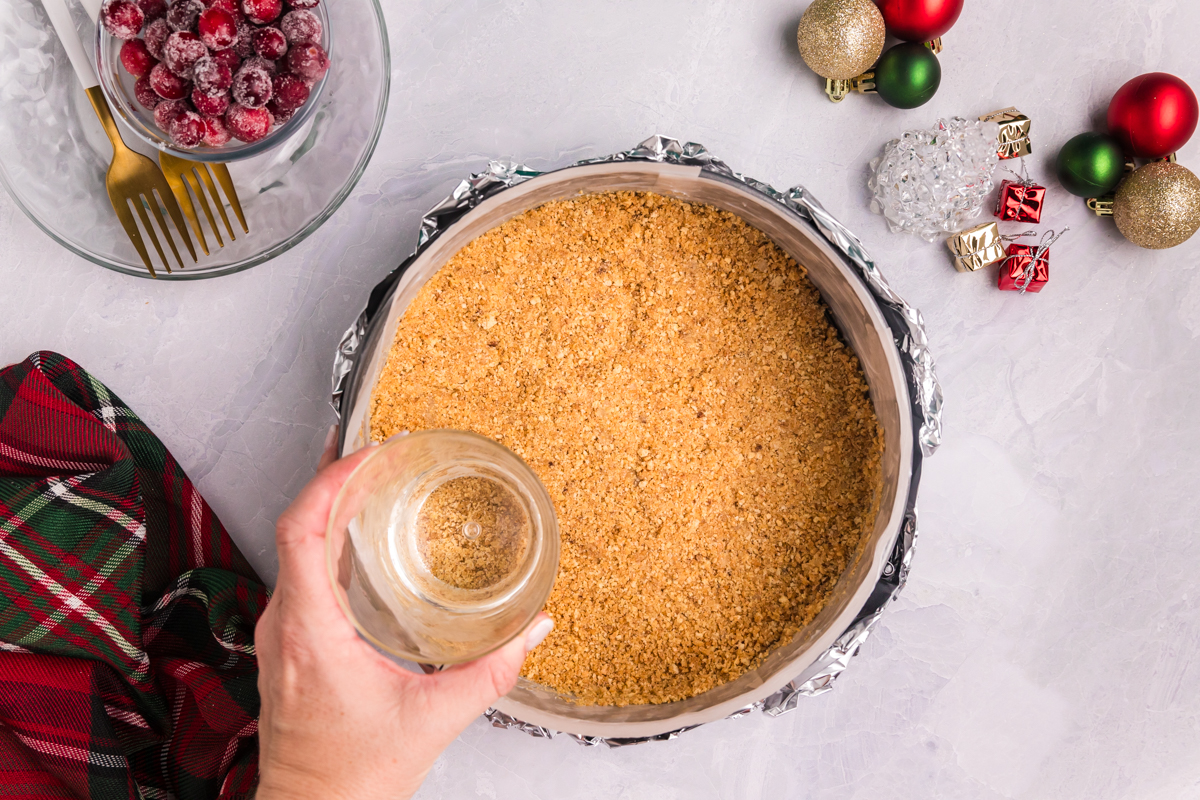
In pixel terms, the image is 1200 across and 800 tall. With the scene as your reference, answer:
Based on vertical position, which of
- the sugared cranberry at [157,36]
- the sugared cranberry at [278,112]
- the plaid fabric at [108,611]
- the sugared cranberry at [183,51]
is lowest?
the plaid fabric at [108,611]

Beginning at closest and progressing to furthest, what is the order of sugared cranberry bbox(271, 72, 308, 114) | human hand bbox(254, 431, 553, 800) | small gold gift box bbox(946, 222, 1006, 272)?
human hand bbox(254, 431, 553, 800), sugared cranberry bbox(271, 72, 308, 114), small gold gift box bbox(946, 222, 1006, 272)

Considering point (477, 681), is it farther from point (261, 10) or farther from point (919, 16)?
point (919, 16)

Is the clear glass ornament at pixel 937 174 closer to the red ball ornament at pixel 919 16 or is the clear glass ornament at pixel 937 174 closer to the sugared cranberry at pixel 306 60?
the red ball ornament at pixel 919 16

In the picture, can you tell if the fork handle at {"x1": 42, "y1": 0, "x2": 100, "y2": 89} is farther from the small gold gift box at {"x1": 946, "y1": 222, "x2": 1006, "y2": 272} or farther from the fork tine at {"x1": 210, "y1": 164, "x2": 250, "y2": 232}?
the small gold gift box at {"x1": 946, "y1": 222, "x2": 1006, "y2": 272}

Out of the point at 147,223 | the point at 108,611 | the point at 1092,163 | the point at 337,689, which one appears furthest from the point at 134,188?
the point at 1092,163

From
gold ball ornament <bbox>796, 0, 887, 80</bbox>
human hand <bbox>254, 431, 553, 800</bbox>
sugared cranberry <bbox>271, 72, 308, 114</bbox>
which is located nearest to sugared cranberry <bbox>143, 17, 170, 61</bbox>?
sugared cranberry <bbox>271, 72, 308, 114</bbox>

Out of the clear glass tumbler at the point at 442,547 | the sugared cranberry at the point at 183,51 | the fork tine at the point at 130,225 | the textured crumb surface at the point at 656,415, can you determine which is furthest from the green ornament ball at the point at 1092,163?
the fork tine at the point at 130,225
